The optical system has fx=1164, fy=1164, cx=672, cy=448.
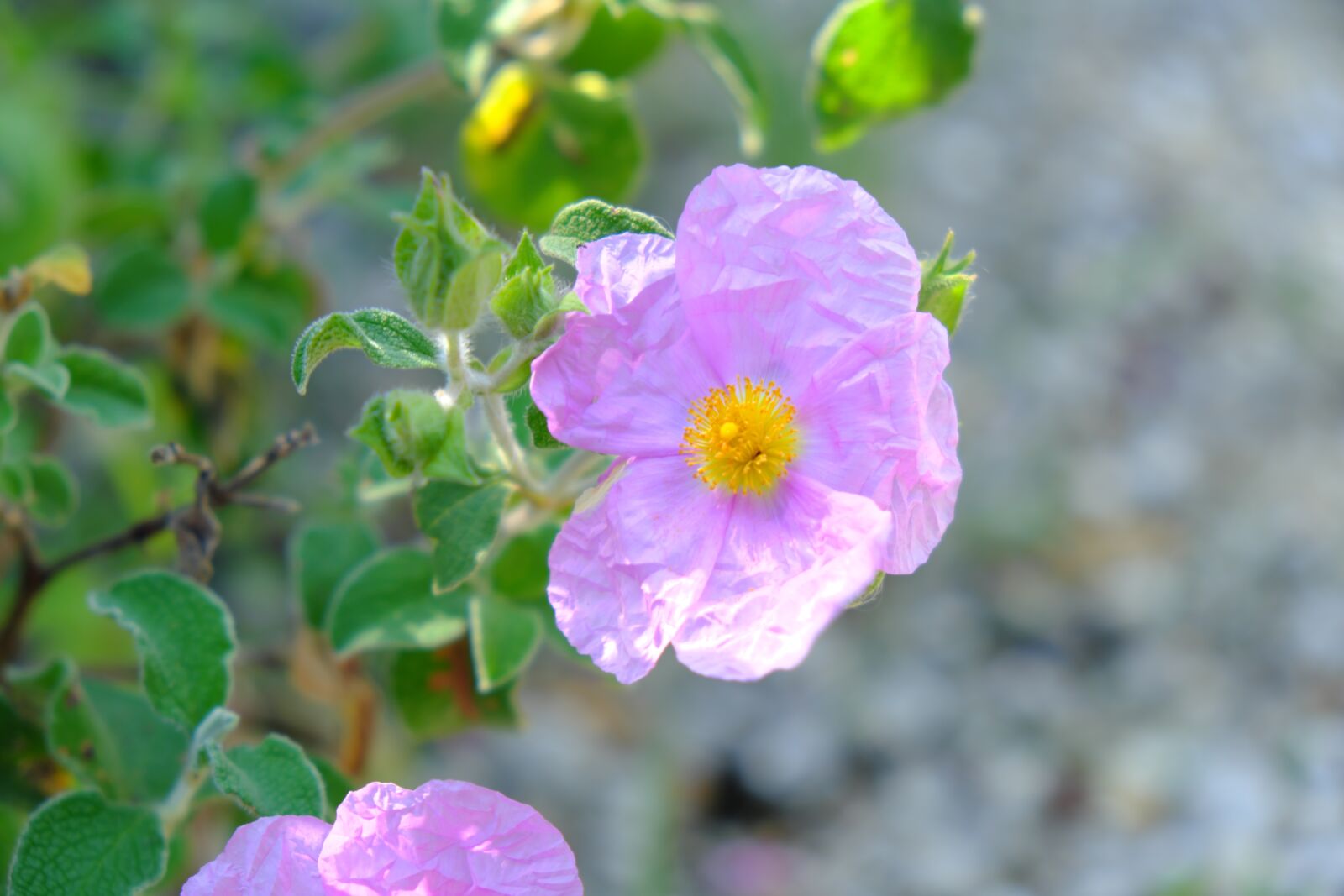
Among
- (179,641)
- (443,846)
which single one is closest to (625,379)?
(443,846)

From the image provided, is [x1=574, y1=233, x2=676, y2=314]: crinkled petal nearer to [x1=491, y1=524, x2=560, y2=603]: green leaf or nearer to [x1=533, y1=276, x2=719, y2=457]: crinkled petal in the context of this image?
[x1=533, y1=276, x2=719, y2=457]: crinkled petal

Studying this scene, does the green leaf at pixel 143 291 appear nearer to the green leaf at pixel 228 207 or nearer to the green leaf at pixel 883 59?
the green leaf at pixel 228 207

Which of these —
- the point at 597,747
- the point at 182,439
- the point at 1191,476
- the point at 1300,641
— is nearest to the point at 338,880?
the point at 182,439

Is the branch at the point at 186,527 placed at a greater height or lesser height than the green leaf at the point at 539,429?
lesser

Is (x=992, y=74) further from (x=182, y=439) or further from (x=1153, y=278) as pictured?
(x=182, y=439)

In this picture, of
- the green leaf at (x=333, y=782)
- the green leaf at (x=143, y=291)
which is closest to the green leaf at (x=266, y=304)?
the green leaf at (x=143, y=291)
